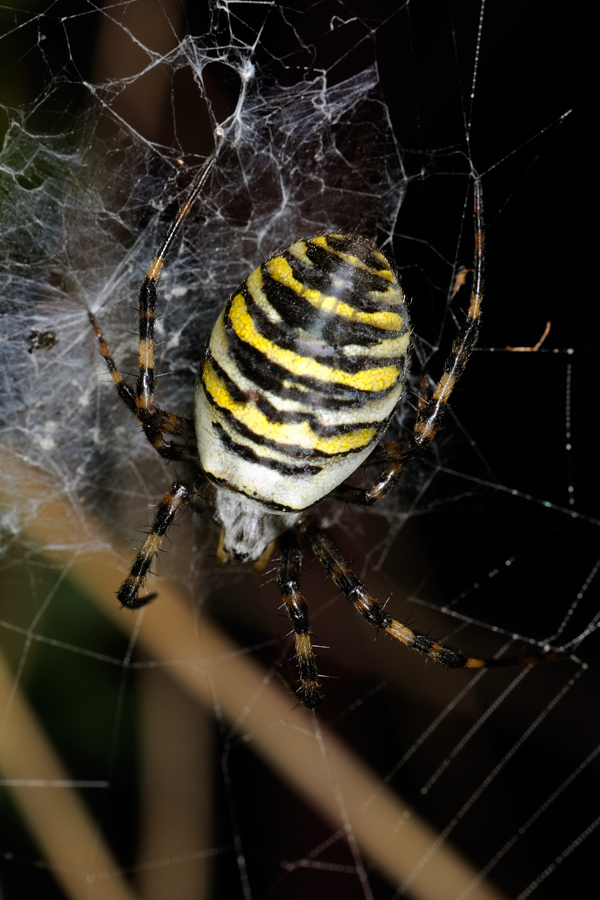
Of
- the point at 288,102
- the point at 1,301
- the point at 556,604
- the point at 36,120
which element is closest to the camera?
the point at 36,120

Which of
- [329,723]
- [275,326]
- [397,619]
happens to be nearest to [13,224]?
[275,326]

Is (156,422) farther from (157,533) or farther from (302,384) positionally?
(302,384)

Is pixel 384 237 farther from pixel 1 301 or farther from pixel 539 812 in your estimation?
pixel 539 812

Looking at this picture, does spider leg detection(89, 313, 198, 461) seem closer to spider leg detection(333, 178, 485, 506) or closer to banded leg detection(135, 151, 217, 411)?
banded leg detection(135, 151, 217, 411)

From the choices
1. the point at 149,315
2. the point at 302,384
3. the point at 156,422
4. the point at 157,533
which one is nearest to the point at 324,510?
the point at 157,533

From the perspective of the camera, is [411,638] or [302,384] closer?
[302,384]

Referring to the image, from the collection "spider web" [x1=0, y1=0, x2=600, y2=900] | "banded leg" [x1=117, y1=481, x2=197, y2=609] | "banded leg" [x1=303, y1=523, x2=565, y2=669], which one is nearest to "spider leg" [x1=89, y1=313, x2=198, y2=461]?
"banded leg" [x1=117, y1=481, x2=197, y2=609]

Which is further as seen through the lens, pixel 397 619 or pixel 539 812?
pixel 539 812
